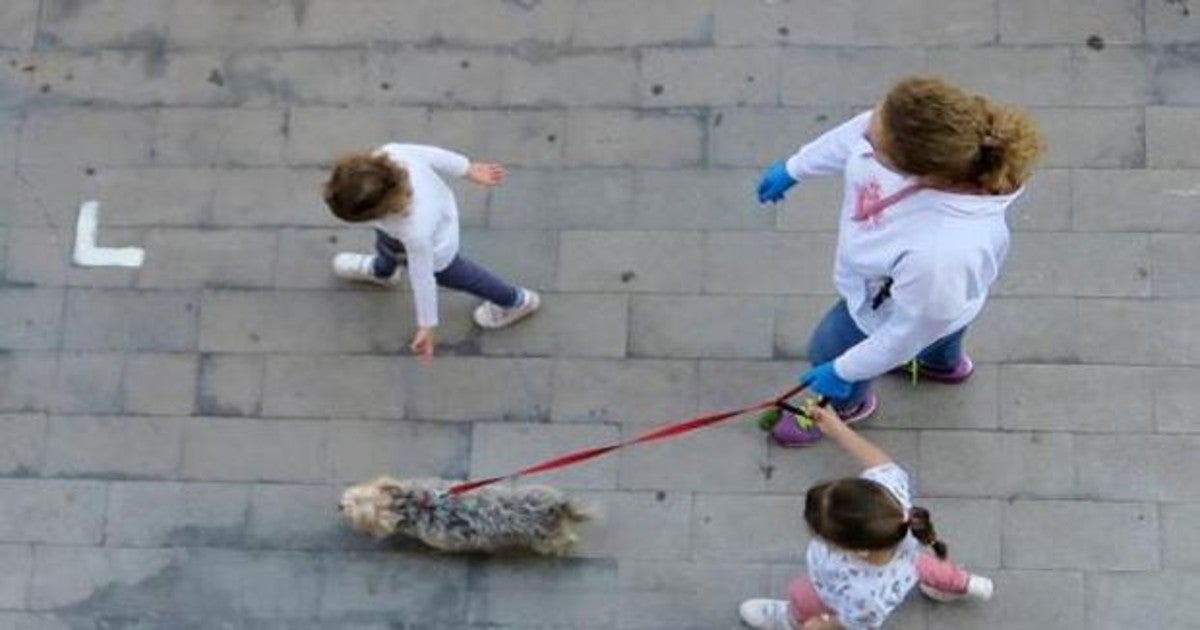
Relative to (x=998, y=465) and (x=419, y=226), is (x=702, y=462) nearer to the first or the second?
(x=998, y=465)

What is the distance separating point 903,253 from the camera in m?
4.14

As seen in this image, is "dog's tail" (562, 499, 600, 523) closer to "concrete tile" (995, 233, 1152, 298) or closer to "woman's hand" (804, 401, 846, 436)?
"woman's hand" (804, 401, 846, 436)

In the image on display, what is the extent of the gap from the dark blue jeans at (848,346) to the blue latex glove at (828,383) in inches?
6.7

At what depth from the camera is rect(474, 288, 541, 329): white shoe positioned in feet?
19.2

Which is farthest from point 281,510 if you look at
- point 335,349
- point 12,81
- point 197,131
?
point 12,81

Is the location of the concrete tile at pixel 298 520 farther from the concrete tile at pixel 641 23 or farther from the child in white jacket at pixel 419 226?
the concrete tile at pixel 641 23

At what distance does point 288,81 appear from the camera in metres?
6.45

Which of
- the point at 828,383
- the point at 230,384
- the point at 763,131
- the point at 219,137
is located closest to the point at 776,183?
the point at 828,383

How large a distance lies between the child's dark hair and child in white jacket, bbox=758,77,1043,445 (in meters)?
0.46

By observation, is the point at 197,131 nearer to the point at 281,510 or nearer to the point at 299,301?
the point at 299,301

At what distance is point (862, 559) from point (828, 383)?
64cm

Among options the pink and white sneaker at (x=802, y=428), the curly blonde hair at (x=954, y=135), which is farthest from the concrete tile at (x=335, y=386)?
the curly blonde hair at (x=954, y=135)

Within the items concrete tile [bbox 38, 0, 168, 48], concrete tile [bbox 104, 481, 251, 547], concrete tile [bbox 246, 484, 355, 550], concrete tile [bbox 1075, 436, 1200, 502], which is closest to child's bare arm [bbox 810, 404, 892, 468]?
concrete tile [bbox 1075, 436, 1200, 502]

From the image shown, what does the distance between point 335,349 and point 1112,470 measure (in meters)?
3.11
